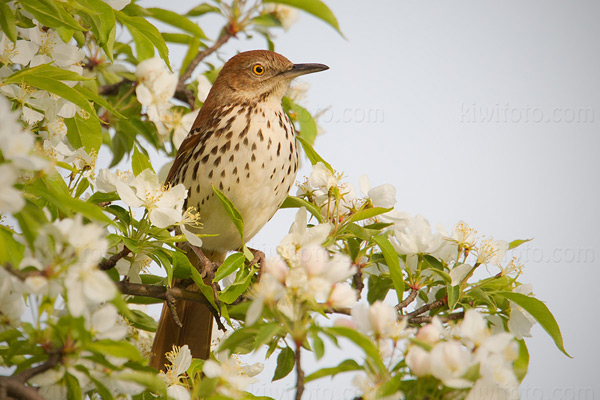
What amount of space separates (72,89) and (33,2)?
27 centimetres

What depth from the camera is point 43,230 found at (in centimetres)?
129

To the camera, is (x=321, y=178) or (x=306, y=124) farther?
(x=306, y=124)

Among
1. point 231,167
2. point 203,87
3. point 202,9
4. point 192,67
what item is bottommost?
point 231,167

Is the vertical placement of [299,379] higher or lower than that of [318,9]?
lower

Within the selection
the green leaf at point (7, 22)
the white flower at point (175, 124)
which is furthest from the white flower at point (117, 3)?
the white flower at point (175, 124)

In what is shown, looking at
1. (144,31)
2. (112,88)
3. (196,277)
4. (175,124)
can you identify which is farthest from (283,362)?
(112,88)

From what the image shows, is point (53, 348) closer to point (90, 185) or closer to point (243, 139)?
point (90, 185)

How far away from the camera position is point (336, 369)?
4.71ft

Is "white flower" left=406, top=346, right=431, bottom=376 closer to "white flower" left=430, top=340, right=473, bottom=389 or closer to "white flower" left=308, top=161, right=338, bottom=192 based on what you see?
"white flower" left=430, top=340, right=473, bottom=389

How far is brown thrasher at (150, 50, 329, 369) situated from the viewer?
2.89 m

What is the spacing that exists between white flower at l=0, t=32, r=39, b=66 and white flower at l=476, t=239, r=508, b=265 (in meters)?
1.54

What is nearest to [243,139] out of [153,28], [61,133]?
[153,28]

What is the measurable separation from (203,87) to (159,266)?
135cm

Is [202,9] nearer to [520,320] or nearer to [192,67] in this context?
[192,67]
